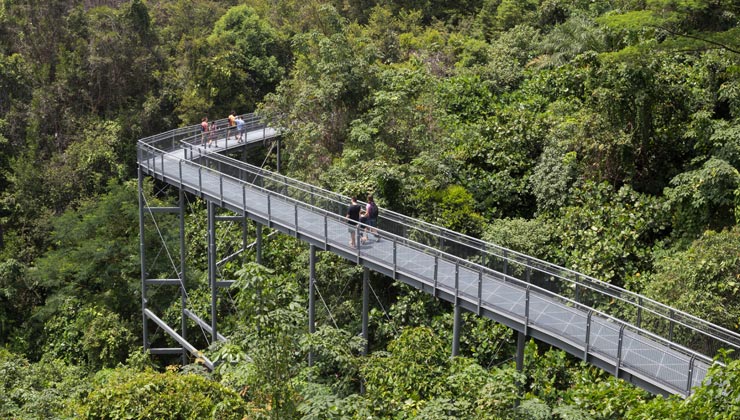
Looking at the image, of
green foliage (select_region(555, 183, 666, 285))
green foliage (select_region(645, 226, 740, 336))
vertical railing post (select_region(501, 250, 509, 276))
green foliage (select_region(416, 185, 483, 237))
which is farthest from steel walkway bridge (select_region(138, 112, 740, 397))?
green foliage (select_region(555, 183, 666, 285))

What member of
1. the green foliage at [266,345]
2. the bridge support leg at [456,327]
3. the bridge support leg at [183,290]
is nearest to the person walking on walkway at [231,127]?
→ the bridge support leg at [183,290]

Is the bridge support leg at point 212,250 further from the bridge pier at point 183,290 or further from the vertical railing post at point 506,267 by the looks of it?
the vertical railing post at point 506,267

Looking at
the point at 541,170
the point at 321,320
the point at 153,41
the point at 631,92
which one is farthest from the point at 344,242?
the point at 153,41

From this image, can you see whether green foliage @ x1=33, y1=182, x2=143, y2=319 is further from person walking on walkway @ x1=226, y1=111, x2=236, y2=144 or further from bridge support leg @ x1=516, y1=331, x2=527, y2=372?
bridge support leg @ x1=516, y1=331, x2=527, y2=372

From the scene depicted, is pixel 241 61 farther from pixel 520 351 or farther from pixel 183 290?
pixel 520 351

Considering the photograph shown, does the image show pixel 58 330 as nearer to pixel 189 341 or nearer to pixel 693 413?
pixel 189 341

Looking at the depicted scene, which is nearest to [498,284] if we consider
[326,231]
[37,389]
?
[326,231]
